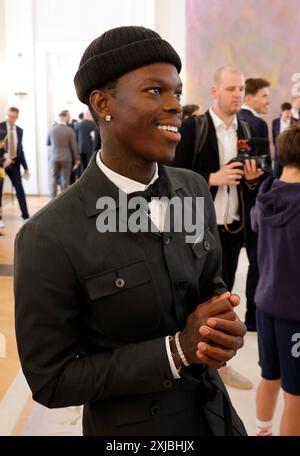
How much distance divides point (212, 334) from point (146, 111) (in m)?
0.49

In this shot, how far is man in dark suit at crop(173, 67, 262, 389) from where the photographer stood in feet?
9.60

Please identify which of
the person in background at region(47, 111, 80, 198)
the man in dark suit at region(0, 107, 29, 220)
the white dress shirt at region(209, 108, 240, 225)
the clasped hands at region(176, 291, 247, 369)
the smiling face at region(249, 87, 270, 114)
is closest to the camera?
the clasped hands at region(176, 291, 247, 369)

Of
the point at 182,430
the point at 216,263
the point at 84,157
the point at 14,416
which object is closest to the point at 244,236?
the point at 14,416

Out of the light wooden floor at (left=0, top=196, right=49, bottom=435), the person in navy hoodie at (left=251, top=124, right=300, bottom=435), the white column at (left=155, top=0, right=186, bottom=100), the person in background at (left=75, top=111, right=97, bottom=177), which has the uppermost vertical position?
the white column at (left=155, top=0, right=186, bottom=100)

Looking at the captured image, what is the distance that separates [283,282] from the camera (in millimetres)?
2178

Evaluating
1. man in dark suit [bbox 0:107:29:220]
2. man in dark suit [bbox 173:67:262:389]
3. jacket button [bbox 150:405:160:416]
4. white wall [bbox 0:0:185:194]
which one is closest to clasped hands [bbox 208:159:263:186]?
man in dark suit [bbox 173:67:262:389]

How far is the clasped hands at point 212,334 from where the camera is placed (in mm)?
1052

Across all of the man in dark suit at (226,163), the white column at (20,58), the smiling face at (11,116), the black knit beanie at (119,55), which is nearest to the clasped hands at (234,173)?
the man in dark suit at (226,163)

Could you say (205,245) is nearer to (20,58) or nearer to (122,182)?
(122,182)

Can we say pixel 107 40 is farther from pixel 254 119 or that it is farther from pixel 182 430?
pixel 254 119

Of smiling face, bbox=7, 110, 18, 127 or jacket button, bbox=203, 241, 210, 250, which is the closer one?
jacket button, bbox=203, 241, 210, 250

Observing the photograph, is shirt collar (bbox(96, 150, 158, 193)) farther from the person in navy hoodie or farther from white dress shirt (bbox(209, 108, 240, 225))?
Answer: white dress shirt (bbox(209, 108, 240, 225))

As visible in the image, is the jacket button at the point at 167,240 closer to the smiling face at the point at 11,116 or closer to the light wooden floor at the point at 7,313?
the light wooden floor at the point at 7,313

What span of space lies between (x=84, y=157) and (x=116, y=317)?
996 cm
